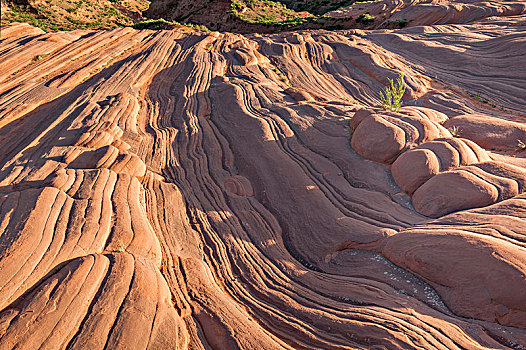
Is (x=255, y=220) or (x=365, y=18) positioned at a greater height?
(x=365, y=18)

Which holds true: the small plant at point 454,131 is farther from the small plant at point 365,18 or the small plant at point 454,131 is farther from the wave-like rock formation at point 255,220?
the small plant at point 365,18

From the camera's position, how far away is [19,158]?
27.4 ft

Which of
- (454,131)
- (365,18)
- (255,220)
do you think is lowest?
(255,220)

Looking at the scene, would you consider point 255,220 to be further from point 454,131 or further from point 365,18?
point 365,18

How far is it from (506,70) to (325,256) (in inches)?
587

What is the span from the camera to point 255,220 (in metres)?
7.05

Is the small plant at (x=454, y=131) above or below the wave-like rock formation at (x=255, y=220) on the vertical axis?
above

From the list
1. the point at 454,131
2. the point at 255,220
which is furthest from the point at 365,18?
the point at 255,220

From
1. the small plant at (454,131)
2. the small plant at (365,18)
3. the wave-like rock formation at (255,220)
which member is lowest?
the wave-like rock formation at (255,220)

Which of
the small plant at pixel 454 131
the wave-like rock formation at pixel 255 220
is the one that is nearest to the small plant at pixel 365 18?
the wave-like rock formation at pixel 255 220

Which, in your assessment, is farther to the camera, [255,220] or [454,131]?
[454,131]

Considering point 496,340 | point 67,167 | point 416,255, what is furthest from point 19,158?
point 496,340

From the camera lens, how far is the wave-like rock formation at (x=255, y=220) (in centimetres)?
423

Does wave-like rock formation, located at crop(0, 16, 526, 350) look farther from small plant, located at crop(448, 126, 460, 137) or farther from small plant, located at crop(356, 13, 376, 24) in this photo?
small plant, located at crop(356, 13, 376, 24)
